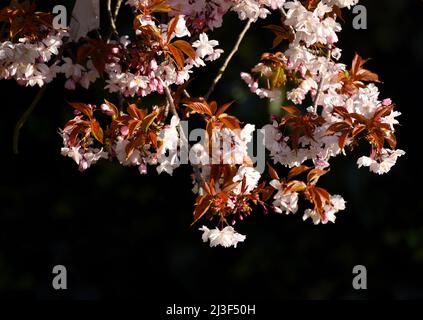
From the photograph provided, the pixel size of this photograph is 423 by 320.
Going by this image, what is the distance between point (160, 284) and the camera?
12.4 ft

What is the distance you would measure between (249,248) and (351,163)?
598 mm

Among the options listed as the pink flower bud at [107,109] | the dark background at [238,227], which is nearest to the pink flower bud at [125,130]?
the pink flower bud at [107,109]

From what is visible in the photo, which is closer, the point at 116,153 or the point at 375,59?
the point at 116,153

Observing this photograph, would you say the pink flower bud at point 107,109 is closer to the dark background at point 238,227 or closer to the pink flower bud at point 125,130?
the pink flower bud at point 125,130

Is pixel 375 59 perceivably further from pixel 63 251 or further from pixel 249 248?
pixel 63 251

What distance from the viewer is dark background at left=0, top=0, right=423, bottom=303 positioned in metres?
3.63

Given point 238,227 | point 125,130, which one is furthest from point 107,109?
point 238,227

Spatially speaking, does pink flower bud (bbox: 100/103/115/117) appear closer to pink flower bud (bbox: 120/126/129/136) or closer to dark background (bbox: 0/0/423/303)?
pink flower bud (bbox: 120/126/129/136)

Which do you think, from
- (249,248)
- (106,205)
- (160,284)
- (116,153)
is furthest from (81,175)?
(116,153)

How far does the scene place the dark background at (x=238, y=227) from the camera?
3.63 meters

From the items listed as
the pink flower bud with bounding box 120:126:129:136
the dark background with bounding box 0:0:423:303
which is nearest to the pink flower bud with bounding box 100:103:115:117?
the pink flower bud with bounding box 120:126:129:136

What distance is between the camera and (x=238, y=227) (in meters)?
3.63

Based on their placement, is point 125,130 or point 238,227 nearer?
point 125,130

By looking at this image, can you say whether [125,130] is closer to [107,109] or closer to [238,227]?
[107,109]
